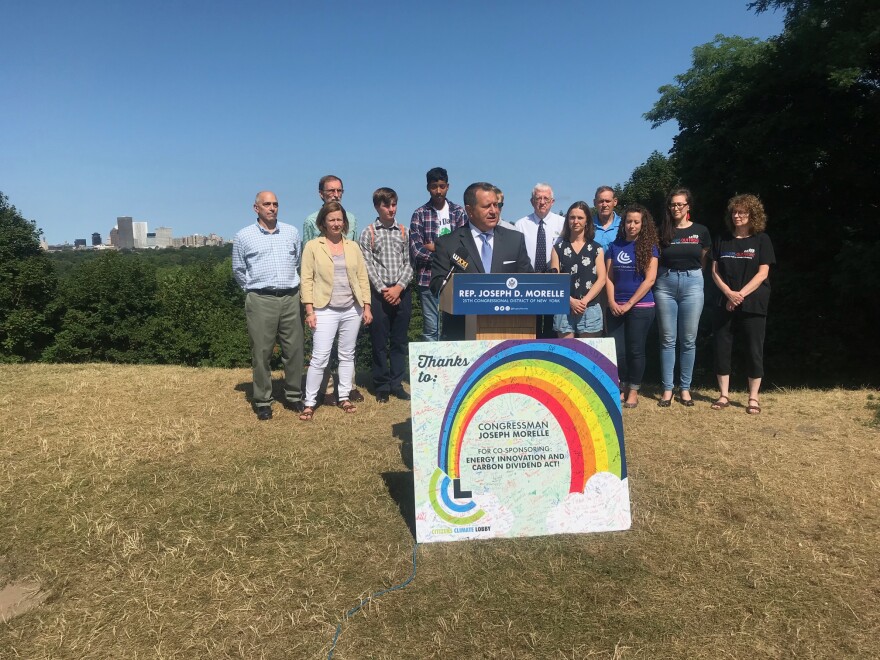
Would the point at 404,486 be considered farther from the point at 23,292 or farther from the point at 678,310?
the point at 23,292

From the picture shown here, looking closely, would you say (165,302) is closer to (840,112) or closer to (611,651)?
(840,112)

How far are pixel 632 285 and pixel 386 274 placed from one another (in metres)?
2.62

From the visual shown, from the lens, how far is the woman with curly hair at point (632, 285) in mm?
5891

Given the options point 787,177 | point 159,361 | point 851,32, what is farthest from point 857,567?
point 159,361

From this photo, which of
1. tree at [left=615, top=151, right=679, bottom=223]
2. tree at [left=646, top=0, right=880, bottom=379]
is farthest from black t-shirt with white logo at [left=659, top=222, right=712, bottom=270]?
tree at [left=615, top=151, right=679, bottom=223]

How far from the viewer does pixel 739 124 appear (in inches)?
652

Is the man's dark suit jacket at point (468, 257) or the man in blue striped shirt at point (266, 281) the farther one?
the man in blue striped shirt at point (266, 281)

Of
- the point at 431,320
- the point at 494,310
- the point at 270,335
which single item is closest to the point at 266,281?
the point at 270,335

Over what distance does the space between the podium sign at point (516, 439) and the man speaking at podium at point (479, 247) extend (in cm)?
79

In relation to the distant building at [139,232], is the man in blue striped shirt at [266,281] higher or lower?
lower

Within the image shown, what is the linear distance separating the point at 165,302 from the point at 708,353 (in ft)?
86.2

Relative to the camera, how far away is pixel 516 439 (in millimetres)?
3340

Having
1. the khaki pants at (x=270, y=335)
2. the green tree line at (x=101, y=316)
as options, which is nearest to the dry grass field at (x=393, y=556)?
the khaki pants at (x=270, y=335)

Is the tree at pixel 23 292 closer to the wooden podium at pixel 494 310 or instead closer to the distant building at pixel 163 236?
the wooden podium at pixel 494 310
